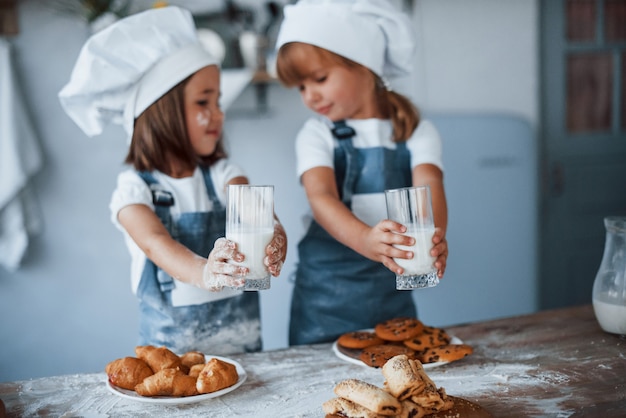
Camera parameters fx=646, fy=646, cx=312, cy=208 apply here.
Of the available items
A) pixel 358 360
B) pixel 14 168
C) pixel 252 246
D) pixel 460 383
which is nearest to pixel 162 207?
pixel 252 246

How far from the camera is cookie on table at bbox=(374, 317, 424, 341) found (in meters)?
1.42

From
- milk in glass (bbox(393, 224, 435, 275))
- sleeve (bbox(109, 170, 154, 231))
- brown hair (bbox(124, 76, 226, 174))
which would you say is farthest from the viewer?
brown hair (bbox(124, 76, 226, 174))

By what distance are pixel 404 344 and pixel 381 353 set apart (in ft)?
0.30

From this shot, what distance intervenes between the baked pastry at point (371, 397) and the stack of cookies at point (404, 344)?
0.84 ft

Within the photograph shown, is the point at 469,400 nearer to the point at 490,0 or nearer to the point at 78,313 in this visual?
the point at 78,313

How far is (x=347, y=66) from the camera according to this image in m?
1.83

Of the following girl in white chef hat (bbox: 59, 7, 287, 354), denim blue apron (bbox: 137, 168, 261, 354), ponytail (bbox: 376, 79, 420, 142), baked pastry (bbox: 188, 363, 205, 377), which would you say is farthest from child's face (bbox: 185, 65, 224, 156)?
baked pastry (bbox: 188, 363, 205, 377)

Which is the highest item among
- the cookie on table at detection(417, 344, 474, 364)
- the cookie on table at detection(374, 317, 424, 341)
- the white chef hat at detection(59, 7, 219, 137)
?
the white chef hat at detection(59, 7, 219, 137)

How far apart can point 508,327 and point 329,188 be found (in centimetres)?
59

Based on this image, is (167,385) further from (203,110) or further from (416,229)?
(203,110)

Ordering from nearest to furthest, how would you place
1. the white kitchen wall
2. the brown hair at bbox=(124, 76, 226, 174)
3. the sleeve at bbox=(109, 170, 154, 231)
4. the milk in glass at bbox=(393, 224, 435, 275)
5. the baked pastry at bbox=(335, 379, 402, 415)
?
the baked pastry at bbox=(335, 379, 402, 415)
the milk in glass at bbox=(393, 224, 435, 275)
the sleeve at bbox=(109, 170, 154, 231)
the brown hair at bbox=(124, 76, 226, 174)
the white kitchen wall

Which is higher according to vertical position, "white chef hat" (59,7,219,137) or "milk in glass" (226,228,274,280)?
"white chef hat" (59,7,219,137)

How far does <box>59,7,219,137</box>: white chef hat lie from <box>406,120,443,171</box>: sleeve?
64cm

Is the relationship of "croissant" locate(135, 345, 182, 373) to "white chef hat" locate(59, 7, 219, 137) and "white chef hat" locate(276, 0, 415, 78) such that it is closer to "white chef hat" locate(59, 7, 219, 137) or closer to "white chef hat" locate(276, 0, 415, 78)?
"white chef hat" locate(59, 7, 219, 137)
